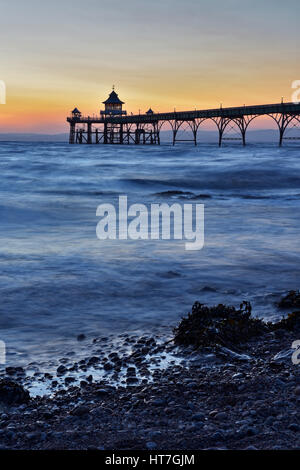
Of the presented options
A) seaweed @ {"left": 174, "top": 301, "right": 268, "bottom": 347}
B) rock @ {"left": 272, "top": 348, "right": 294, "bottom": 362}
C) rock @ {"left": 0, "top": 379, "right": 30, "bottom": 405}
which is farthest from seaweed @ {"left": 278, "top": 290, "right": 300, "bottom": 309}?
rock @ {"left": 0, "top": 379, "right": 30, "bottom": 405}

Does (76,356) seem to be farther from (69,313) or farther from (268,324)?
(268,324)

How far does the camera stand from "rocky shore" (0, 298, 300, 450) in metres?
2.56

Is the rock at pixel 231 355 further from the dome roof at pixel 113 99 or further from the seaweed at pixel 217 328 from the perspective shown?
the dome roof at pixel 113 99

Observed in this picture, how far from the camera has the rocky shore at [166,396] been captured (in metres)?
2.56

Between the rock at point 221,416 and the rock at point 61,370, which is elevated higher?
the rock at point 221,416

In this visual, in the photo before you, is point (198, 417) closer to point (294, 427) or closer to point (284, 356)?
point (294, 427)

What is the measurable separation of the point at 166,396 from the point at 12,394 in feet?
3.37

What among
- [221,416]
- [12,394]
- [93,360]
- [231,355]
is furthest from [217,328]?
[12,394]

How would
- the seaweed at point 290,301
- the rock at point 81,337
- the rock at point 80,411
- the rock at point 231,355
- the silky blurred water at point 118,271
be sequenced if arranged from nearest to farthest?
the rock at point 80,411
the rock at point 231,355
the rock at point 81,337
the silky blurred water at point 118,271
the seaweed at point 290,301

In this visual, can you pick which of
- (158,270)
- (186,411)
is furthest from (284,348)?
(158,270)

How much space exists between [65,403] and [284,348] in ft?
6.22

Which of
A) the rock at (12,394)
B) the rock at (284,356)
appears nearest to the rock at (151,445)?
the rock at (12,394)

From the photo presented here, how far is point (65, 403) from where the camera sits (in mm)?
3053

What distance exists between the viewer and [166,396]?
3.05 metres
